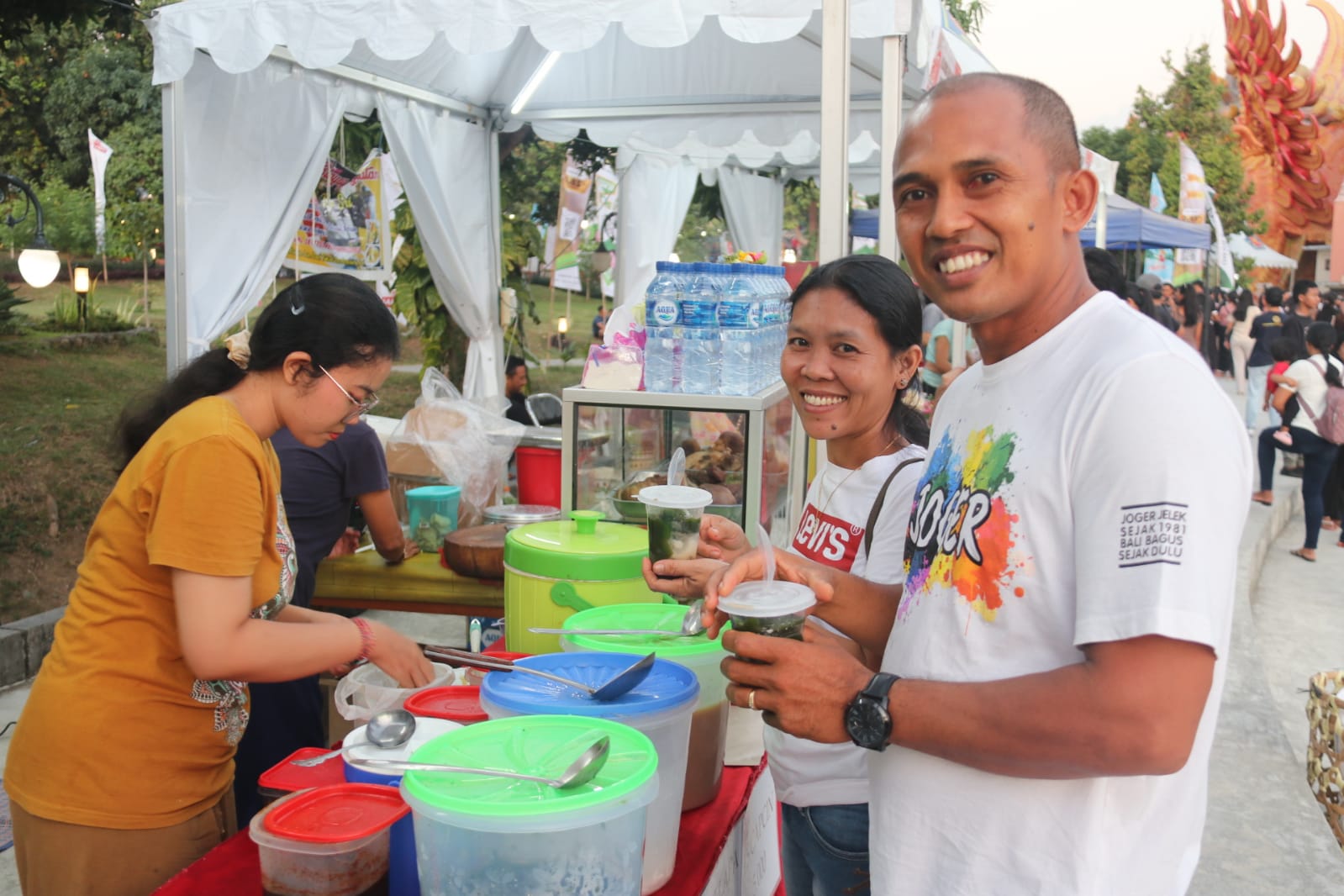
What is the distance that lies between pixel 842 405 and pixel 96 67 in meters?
17.8

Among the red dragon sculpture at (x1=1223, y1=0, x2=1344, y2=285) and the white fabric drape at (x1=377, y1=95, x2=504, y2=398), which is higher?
the red dragon sculpture at (x1=1223, y1=0, x2=1344, y2=285)

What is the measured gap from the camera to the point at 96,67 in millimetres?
16047

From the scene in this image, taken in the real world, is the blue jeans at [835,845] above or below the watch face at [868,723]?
below

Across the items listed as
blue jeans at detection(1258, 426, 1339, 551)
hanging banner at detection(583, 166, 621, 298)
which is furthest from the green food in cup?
blue jeans at detection(1258, 426, 1339, 551)

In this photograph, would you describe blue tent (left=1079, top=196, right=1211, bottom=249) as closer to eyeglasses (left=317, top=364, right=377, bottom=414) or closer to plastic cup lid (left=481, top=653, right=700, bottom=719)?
eyeglasses (left=317, top=364, right=377, bottom=414)

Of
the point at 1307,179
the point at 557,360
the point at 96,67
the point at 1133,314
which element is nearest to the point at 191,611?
the point at 1133,314

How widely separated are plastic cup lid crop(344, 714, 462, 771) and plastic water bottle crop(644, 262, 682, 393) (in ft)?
5.33

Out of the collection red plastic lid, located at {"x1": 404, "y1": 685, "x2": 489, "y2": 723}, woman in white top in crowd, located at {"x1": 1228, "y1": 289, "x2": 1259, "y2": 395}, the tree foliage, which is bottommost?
red plastic lid, located at {"x1": 404, "y1": 685, "x2": 489, "y2": 723}

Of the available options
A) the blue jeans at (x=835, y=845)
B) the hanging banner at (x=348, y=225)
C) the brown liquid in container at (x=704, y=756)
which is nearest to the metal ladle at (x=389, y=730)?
the brown liquid in container at (x=704, y=756)

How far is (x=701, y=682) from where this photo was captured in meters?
1.94

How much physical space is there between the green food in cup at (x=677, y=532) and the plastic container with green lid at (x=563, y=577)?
432 mm

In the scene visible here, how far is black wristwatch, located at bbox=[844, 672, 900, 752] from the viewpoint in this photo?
1.15m

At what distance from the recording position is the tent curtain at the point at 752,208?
36.7 ft

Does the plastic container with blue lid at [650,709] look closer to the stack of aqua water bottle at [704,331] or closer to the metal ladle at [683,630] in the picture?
the metal ladle at [683,630]
